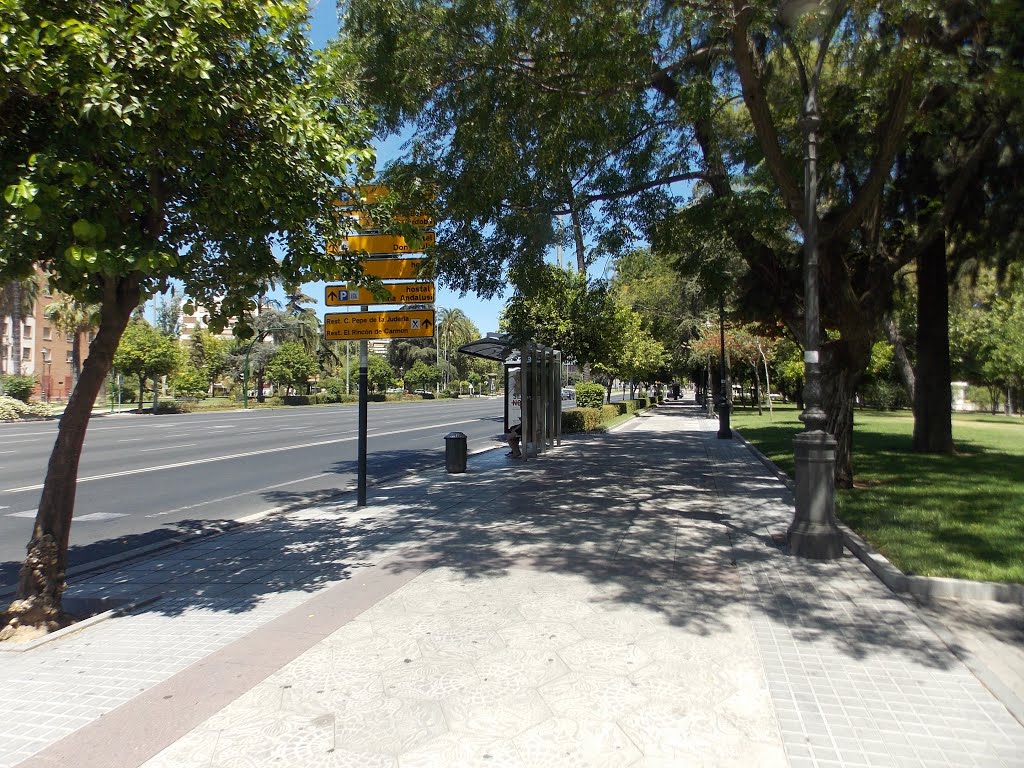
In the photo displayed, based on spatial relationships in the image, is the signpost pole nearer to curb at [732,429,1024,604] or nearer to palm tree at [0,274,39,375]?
curb at [732,429,1024,604]

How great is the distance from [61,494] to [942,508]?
384 inches

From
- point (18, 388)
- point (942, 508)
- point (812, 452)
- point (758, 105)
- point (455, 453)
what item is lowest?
point (942, 508)

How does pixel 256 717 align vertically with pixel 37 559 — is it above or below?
below

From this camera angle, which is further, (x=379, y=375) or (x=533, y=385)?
(x=379, y=375)

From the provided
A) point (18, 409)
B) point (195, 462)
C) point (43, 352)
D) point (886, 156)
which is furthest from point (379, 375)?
point (886, 156)

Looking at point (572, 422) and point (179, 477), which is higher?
point (572, 422)

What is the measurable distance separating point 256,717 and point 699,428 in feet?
80.5

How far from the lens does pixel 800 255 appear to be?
12258 millimetres

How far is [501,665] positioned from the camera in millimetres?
4246

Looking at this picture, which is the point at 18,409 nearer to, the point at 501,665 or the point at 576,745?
the point at 501,665

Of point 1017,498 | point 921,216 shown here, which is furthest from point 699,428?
point 1017,498

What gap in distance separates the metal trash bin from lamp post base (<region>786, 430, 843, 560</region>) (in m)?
7.36

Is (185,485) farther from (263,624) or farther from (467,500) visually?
(263,624)

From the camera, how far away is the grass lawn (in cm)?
635
